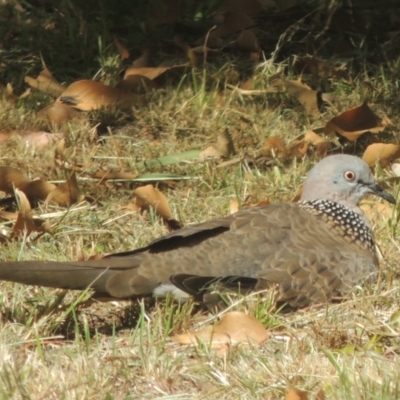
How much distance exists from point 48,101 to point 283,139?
4.76 ft

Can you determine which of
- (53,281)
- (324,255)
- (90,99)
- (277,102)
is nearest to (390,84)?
(277,102)

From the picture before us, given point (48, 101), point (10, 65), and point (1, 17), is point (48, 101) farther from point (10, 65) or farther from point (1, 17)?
point (1, 17)

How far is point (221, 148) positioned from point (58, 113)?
3.29 ft

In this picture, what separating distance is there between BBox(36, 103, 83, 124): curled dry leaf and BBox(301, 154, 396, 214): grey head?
1690 millimetres

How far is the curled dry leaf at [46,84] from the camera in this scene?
645 cm

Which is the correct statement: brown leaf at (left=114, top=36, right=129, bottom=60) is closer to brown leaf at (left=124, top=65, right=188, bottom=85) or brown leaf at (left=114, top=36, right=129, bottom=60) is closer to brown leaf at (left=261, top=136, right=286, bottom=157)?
brown leaf at (left=124, top=65, right=188, bottom=85)

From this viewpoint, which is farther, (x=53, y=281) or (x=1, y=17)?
(x=1, y=17)

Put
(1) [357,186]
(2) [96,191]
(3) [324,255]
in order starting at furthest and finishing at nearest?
(2) [96,191]
(1) [357,186]
(3) [324,255]

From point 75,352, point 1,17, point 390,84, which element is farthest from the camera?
point 1,17

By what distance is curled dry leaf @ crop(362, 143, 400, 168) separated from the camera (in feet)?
18.6

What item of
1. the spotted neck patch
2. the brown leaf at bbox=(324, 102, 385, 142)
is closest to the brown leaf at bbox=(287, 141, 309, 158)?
the brown leaf at bbox=(324, 102, 385, 142)

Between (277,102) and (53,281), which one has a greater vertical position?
(53,281)

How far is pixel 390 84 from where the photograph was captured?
6.62m

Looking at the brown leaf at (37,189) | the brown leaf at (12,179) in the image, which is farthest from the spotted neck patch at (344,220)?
the brown leaf at (12,179)
